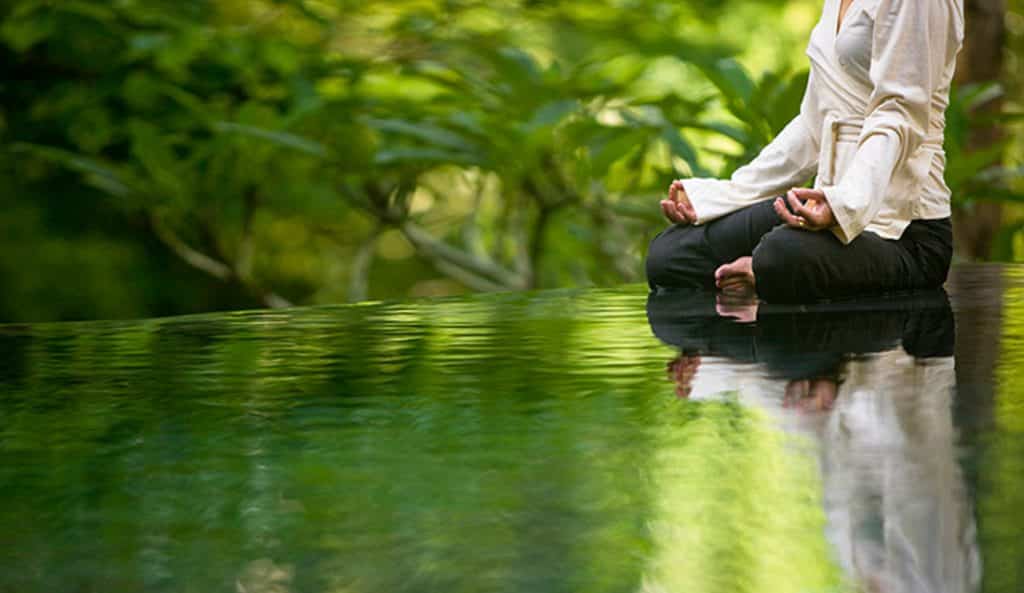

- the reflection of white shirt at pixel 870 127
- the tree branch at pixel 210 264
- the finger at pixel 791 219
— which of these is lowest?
the tree branch at pixel 210 264

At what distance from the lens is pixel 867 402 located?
3.18 ft

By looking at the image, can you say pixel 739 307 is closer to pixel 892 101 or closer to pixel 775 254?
pixel 775 254

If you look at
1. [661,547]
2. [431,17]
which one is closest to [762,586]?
[661,547]

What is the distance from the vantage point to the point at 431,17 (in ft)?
10.6

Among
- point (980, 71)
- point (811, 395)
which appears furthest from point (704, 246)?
point (980, 71)

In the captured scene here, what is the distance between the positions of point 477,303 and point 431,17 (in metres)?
1.50

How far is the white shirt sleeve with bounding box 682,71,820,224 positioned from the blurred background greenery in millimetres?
668

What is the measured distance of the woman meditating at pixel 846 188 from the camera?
5.10 ft

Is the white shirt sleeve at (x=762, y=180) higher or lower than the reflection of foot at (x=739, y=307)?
higher

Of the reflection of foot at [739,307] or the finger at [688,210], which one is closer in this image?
the reflection of foot at [739,307]

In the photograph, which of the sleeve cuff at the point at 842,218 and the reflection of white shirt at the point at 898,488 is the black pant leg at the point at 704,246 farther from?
the reflection of white shirt at the point at 898,488

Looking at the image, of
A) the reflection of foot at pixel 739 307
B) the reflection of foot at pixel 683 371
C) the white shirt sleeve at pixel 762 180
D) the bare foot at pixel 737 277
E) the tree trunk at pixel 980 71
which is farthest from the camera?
the tree trunk at pixel 980 71

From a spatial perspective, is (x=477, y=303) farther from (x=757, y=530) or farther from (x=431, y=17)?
(x=431, y=17)

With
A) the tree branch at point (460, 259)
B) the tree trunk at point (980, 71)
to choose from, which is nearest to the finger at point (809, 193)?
the tree branch at point (460, 259)
